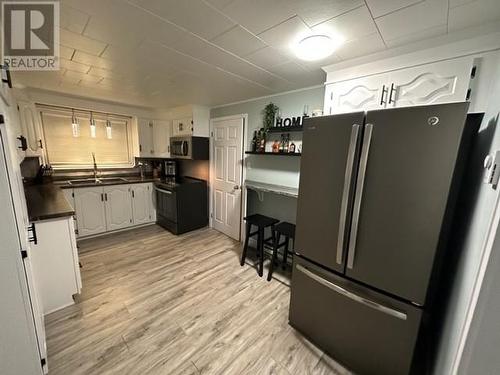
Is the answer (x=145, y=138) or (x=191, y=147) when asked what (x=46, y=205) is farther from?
(x=145, y=138)

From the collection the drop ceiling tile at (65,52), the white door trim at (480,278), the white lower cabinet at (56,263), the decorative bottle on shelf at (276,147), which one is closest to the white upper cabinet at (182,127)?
the decorative bottle on shelf at (276,147)

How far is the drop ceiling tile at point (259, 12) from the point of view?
1.11 metres

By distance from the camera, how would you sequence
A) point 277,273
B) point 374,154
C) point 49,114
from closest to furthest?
point 374,154 → point 277,273 → point 49,114

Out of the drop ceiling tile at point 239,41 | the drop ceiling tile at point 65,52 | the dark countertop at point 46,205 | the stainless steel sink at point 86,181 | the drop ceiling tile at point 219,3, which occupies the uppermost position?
the drop ceiling tile at point 219,3

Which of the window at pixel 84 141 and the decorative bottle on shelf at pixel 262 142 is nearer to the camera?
the decorative bottle on shelf at pixel 262 142

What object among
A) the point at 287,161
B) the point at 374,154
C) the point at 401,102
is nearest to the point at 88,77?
the point at 287,161

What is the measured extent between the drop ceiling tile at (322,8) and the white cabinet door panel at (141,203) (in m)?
3.78

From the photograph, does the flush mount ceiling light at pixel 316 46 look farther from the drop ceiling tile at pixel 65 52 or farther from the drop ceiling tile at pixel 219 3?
the drop ceiling tile at pixel 65 52

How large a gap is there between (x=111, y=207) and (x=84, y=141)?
137cm

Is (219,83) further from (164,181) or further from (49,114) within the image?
(49,114)

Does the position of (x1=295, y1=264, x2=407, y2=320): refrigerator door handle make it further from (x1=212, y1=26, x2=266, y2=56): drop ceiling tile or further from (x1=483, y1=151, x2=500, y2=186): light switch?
(x1=212, y1=26, x2=266, y2=56): drop ceiling tile

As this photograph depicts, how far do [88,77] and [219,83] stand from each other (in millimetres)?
1523

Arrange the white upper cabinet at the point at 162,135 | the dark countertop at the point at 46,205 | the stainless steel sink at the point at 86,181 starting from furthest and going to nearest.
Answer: the white upper cabinet at the point at 162,135 < the stainless steel sink at the point at 86,181 < the dark countertop at the point at 46,205

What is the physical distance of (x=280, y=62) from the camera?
6.01 feet
